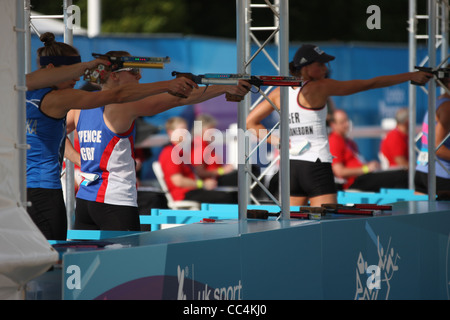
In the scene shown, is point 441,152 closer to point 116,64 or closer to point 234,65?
point 116,64

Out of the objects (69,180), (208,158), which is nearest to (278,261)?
(69,180)

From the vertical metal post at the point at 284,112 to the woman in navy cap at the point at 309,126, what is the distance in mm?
1130

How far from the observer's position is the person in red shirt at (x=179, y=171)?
10.0 meters

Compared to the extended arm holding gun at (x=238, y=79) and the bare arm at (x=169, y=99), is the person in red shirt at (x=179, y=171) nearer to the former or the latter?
the bare arm at (x=169, y=99)

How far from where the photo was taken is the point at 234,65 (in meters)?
13.5

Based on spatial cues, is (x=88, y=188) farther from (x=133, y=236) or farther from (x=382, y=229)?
(x=382, y=229)

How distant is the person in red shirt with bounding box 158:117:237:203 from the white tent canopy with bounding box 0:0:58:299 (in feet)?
19.8

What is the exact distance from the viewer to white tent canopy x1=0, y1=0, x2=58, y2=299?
358cm

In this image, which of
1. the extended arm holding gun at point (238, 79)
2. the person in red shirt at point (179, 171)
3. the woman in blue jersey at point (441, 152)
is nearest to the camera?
A: the extended arm holding gun at point (238, 79)

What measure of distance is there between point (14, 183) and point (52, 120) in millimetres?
1058

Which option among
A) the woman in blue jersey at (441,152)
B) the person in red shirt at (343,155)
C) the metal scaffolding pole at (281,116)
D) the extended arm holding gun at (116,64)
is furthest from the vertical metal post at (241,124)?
the person in red shirt at (343,155)

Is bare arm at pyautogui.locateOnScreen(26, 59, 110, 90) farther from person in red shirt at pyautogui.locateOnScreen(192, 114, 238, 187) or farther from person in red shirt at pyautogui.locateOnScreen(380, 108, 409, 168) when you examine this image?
person in red shirt at pyautogui.locateOnScreen(380, 108, 409, 168)

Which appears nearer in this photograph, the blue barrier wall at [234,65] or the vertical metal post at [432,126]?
the vertical metal post at [432,126]
